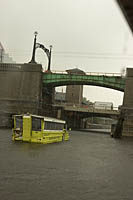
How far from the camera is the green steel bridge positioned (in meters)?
54.4

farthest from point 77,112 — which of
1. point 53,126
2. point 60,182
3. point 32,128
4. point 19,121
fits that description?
point 60,182

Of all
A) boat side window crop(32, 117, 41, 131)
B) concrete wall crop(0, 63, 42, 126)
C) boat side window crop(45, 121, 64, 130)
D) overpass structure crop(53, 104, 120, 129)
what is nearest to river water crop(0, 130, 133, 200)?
boat side window crop(32, 117, 41, 131)

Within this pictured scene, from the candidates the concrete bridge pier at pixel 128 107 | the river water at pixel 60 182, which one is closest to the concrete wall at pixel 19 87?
the concrete bridge pier at pixel 128 107

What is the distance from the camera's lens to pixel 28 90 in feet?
181

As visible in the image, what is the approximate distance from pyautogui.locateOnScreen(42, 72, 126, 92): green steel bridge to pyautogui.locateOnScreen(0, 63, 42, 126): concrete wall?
8.09 ft

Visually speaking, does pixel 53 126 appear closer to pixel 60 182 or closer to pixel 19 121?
pixel 19 121

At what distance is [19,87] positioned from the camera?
184 ft

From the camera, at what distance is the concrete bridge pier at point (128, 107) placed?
48531 mm

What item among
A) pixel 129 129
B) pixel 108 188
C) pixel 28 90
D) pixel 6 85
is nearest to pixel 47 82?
pixel 28 90

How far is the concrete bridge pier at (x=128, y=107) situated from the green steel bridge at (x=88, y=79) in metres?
2.23

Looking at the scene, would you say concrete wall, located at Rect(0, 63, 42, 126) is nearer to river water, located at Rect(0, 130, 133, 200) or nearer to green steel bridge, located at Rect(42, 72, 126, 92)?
green steel bridge, located at Rect(42, 72, 126, 92)

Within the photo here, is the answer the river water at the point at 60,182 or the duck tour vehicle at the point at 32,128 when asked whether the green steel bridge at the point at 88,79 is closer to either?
the duck tour vehicle at the point at 32,128

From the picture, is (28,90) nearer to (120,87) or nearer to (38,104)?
(38,104)

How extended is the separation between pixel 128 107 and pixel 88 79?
10.6m
